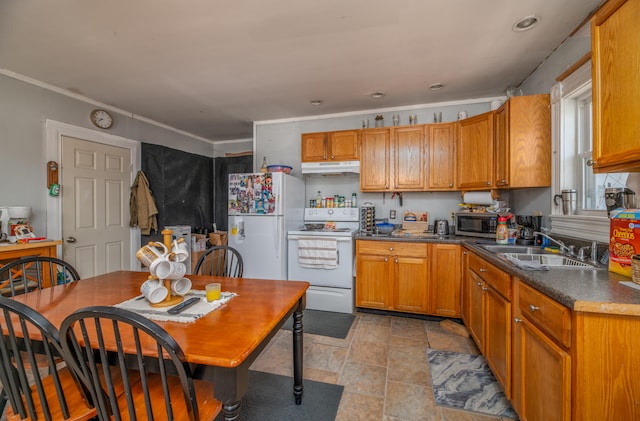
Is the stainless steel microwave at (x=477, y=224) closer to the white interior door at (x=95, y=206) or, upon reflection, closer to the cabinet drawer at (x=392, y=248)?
the cabinet drawer at (x=392, y=248)

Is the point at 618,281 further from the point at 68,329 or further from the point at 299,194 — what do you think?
the point at 299,194

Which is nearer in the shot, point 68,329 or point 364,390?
point 68,329

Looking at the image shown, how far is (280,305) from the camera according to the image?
1349 mm

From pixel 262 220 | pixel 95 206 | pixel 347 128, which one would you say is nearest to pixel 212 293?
pixel 262 220

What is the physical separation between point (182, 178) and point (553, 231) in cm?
455

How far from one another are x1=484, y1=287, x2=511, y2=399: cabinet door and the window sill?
2.25 feet

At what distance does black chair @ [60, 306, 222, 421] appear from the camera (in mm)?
822

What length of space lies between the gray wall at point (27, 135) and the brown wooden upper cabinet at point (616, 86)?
430cm

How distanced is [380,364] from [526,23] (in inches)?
104

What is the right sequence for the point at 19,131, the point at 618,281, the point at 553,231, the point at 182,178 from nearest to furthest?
the point at 618,281, the point at 553,231, the point at 19,131, the point at 182,178

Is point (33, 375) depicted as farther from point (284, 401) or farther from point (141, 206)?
point (141, 206)

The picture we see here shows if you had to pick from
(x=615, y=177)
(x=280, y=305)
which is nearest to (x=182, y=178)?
(x=280, y=305)

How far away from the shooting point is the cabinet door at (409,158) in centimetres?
317

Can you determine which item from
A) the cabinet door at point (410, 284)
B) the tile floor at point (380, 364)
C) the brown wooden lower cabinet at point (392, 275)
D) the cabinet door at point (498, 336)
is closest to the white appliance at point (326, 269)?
the brown wooden lower cabinet at point (392, 275)
